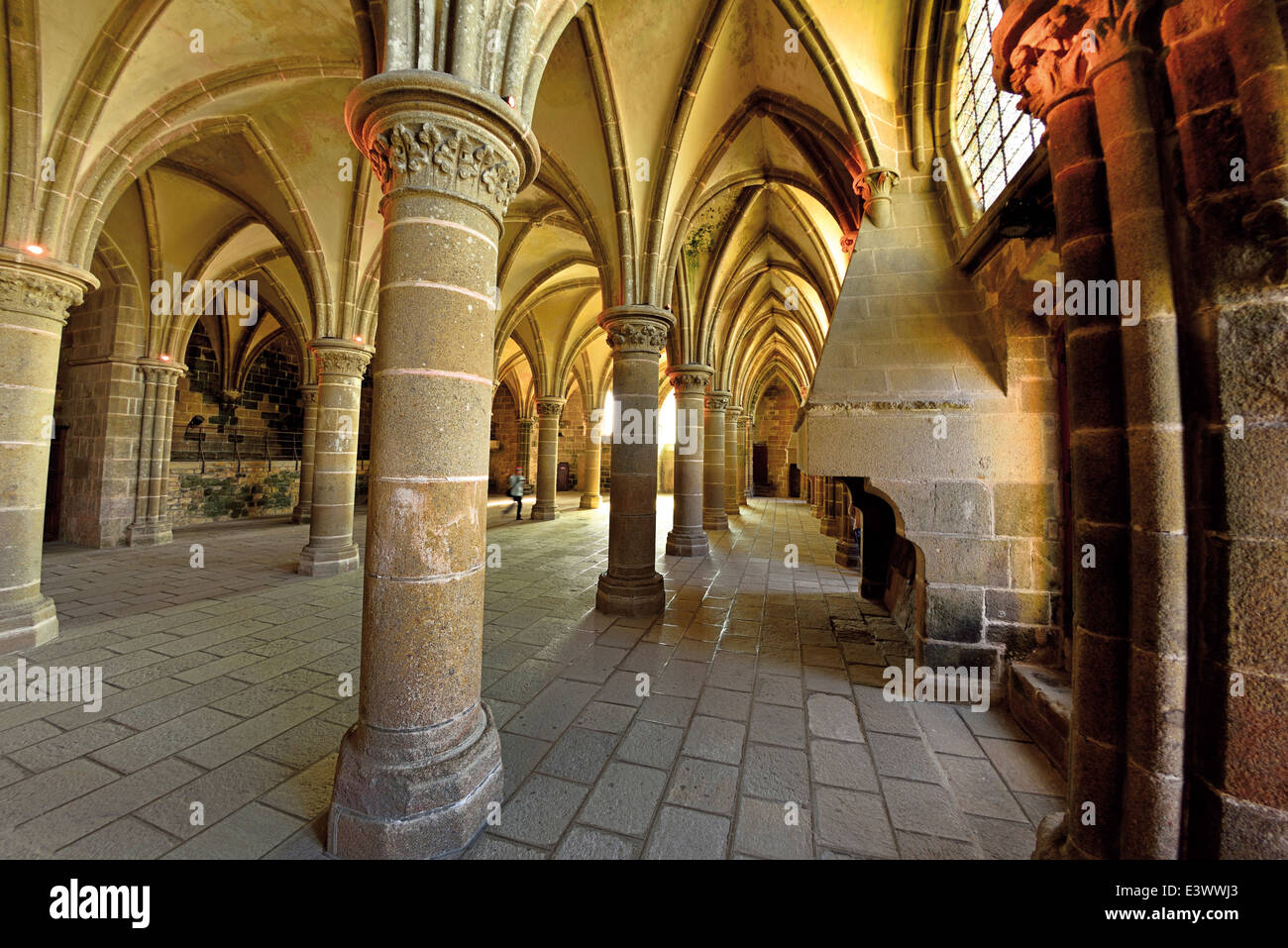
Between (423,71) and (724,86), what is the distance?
4528 millimetres

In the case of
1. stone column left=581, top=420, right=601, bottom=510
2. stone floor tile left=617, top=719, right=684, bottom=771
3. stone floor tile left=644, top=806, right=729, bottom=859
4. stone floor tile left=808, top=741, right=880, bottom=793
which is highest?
stone column left=581, top=420, right=601, bottom=510

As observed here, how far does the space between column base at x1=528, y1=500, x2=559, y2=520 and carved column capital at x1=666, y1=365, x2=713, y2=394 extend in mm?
5169

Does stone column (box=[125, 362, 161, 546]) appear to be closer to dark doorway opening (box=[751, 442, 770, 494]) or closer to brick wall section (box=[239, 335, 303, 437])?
brick wall section (box=[239, 335, 303, 437])

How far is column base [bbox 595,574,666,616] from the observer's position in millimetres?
4621

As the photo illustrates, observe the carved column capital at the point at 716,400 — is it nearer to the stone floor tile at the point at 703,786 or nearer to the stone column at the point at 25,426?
the stone floor tile at the point at 703,786

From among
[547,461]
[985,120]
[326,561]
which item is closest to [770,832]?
[985,120]

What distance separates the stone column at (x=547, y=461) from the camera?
1235 cm

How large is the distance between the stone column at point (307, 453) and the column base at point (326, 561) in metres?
3.59

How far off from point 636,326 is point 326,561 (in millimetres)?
5002

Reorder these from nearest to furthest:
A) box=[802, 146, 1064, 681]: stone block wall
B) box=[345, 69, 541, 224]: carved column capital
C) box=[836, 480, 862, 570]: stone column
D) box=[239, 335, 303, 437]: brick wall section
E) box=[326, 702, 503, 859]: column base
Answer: box=[326, 702, 503, 859]: column base
box=[345, 69, 541, 224]: carved column capital
box=[802, 146, 1064, 681]: stone block wall
box=[836, 480, 862, 570]: stone column
box=[239, 335, 303, 437]: brick wall section

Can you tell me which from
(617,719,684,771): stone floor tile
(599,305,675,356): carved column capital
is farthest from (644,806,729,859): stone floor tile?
(599,305,675,356): carved column capital

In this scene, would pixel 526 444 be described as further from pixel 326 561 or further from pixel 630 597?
pixel 630 597

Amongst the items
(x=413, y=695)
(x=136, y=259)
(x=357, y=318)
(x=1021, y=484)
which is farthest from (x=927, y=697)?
(x=136, y=259)
